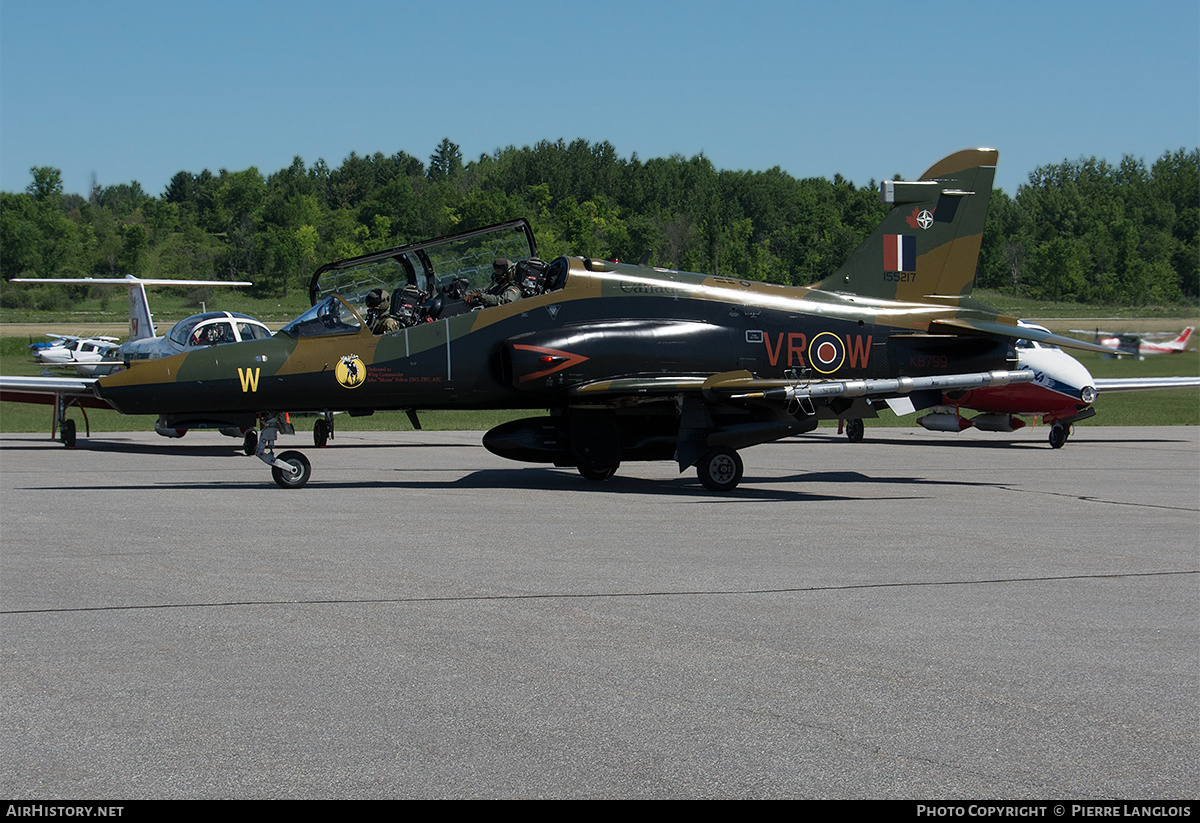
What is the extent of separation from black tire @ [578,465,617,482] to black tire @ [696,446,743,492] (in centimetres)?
151

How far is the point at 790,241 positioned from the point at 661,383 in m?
86.9

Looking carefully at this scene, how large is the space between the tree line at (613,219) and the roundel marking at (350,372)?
49858mm

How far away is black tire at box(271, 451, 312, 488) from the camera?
14461 mm

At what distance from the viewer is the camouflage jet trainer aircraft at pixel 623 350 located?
14.2 m

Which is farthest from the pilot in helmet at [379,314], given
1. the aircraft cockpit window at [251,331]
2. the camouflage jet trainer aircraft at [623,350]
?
the aircraft cockpit window at [251,331]

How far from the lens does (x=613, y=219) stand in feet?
279

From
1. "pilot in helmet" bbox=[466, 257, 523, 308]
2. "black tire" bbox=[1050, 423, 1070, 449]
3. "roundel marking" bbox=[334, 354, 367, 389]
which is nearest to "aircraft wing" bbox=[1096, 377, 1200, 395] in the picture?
"black tire" bbox=[1050, 423, 1070, 449]

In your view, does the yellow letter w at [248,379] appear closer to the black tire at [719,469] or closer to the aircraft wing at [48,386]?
the black tire at [719,469]

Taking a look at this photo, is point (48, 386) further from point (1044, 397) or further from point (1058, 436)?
point (1058, 436)

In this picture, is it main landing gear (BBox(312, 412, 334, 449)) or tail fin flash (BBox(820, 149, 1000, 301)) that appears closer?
tail fin flash (BBox(820, 149, 1000, 301))

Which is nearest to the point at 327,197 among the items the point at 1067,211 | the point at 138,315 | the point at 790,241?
the point at 790,241

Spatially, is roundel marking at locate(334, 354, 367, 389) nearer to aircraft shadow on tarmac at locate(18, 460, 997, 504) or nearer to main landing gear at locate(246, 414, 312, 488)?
main landing gear at locate(246, 414, 312, 488)

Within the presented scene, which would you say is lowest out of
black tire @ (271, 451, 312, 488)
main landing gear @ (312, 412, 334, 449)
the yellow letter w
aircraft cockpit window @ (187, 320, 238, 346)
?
main landing gear @ (312, 412, 334, 449)

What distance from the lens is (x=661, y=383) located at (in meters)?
14.3
